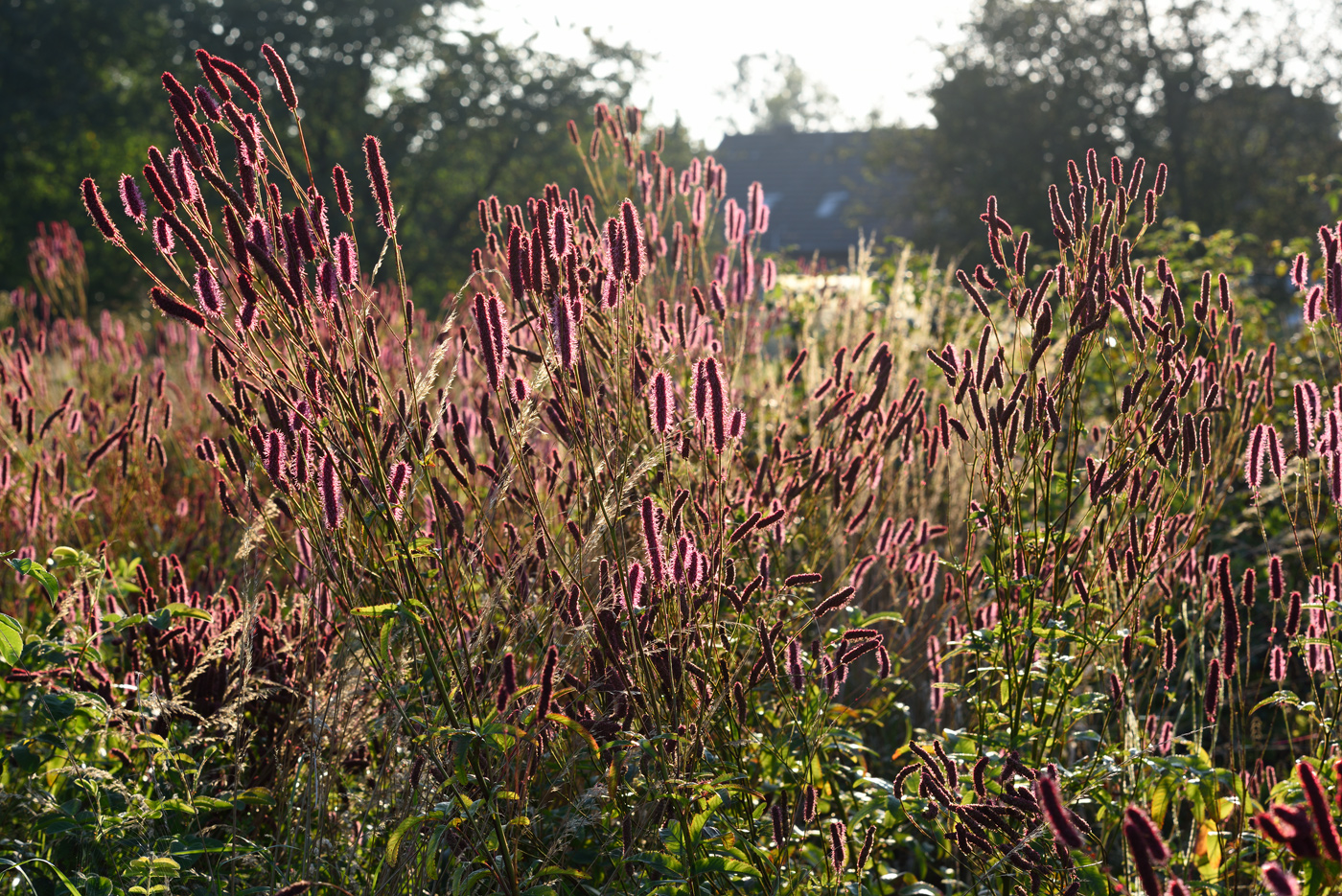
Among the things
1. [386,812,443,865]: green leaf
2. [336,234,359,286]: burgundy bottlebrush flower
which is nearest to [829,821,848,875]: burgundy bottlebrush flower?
[386,812,443,865]: green leaf

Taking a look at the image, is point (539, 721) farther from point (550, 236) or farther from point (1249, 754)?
point (1249, 754)

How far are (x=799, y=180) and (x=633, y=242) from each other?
37.1m

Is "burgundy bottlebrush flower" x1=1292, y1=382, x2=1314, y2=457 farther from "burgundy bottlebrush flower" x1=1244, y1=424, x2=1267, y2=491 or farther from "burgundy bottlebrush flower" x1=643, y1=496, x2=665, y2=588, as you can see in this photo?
"burgundy bottlebrush flower" x1=643, y1=496, x2=665, y2=588

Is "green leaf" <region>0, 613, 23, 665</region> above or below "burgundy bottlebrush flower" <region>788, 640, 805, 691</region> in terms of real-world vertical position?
above

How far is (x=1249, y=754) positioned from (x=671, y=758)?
2.47 metres

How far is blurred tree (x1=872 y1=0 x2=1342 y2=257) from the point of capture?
17203mm

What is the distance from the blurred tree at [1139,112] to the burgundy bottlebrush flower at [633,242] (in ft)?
53.7

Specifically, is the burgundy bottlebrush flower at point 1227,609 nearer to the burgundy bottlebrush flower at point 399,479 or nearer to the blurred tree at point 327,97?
the burgundy bottlebrush flower at point 399,479

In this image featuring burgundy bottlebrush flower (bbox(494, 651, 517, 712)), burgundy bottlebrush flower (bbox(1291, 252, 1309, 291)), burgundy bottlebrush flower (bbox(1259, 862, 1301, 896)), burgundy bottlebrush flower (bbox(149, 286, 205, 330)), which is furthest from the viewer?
burgundy bottlebrush flower (bbox(1291, 252, 1309, 291))

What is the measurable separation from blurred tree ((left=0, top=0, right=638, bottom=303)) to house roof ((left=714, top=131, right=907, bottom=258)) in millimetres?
13297

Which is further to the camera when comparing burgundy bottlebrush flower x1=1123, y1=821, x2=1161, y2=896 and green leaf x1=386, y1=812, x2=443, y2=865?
green leaf x1=386, y1=812, x2=443, y2=865

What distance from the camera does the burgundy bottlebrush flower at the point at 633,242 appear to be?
1.67m

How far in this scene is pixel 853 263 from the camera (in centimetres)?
568

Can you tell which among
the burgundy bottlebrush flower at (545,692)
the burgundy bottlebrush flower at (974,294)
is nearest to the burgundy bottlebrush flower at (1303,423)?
the burgundy bottlebrush flower at (974,294)
